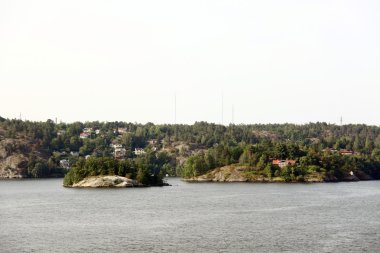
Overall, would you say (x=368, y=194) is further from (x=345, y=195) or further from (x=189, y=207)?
(x=189, y=207)

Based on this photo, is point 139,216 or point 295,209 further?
point 295,209

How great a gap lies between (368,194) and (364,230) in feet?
277

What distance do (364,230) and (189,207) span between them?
4927 centimetres

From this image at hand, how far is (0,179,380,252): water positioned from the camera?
293 feet

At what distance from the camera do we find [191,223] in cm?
11406

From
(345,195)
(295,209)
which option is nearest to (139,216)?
(295,209)

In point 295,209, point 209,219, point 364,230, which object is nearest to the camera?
point 364,230

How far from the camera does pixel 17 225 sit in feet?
369

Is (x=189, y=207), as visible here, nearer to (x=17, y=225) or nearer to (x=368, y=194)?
(x=17, y=225)

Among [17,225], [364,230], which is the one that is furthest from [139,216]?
[364,230]

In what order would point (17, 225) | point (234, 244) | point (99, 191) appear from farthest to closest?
point (99, 191) < point (17, 225) < point (234, 244)

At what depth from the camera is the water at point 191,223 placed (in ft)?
293

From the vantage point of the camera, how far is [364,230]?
104 meters

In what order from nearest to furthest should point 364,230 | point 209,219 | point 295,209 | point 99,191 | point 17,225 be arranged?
point 364,230
point 17,225
point 209,219
point 295,209
point 99,191
